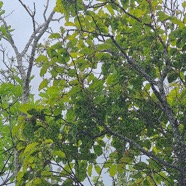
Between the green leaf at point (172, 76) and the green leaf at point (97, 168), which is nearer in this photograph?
the green leaf at point (172, 76)

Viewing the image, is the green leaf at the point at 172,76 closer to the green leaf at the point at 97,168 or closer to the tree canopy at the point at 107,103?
the tree canopy at the point at 107,103

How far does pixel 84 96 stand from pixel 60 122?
37 cm

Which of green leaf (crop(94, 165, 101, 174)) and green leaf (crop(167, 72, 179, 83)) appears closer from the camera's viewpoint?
green leaf (crop(167, 72, 179, 83))

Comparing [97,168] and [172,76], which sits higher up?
[172,76]

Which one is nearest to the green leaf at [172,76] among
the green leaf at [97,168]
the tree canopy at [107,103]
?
the tree canopy at [107,103]

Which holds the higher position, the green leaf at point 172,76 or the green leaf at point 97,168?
the green leaf at point 172,76

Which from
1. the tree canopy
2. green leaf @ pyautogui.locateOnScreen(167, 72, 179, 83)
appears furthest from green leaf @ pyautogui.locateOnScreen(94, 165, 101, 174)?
green leaf @ pyautogui.locateOnScreen(167, 72, 179, 83)

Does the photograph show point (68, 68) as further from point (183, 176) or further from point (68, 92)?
point (183, 176)

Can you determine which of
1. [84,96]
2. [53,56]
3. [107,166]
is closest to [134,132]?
[107,166]

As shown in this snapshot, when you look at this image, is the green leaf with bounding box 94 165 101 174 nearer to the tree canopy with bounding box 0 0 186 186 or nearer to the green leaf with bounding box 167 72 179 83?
the tree canopy with bounding box 0 0 186 186

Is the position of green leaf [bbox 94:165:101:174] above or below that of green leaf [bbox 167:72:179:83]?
below

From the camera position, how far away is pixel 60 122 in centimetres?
367

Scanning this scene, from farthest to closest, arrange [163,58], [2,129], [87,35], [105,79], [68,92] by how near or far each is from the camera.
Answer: [2,129], [87,35], [163,58], [105,79], [68,92]

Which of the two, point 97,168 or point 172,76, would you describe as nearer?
point 172,76
